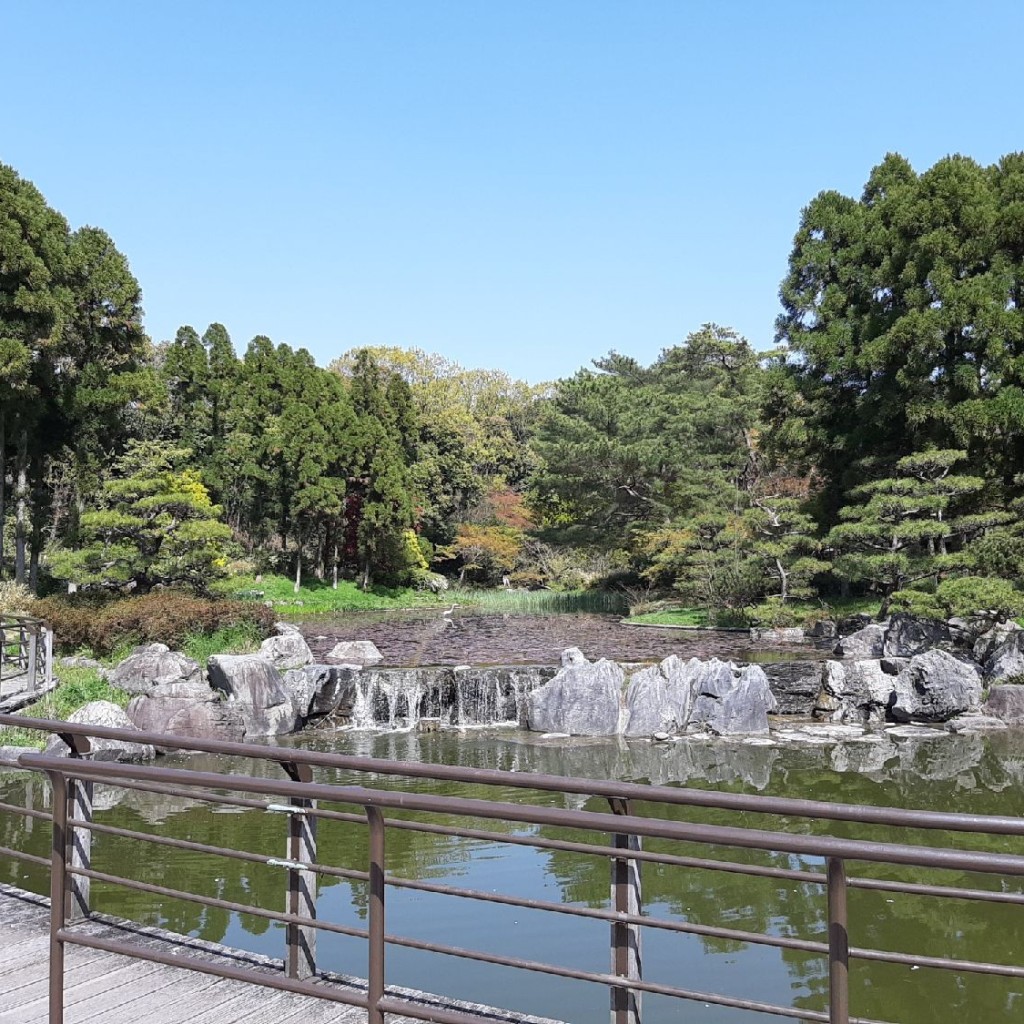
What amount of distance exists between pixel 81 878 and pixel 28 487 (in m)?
18.5

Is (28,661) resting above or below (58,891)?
below

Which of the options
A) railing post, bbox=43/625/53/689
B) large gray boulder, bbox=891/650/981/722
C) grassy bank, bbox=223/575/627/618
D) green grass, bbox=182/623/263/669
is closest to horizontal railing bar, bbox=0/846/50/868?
railing post, bbox=43/625/53/689

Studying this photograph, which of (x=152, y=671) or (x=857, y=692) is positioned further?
(x=857, y=692)

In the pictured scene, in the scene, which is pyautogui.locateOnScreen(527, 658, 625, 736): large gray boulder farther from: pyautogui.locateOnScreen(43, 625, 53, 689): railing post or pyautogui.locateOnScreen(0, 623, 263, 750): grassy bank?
pyautogui.locateOnScreen(43, 625, 53, 689): railing post

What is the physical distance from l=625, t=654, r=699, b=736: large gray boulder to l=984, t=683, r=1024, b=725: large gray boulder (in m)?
3.69

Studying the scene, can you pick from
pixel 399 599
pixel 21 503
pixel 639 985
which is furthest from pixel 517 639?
pixel 639 985

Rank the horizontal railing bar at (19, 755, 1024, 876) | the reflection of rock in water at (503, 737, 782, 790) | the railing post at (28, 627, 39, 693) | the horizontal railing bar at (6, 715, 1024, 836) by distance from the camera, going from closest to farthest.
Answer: the horizontal railing bar at (19, 755, 1024, 876), the horizontal railing bar at (6, 715, 1024, 836), the reflection of rock in water at (503, 737, 782, 790), the railing post at (28, 627, 39, 693)

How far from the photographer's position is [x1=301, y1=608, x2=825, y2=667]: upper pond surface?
15.7 m

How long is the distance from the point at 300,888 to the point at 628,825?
1.44 meters

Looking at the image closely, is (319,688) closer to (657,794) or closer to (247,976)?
(247,976)

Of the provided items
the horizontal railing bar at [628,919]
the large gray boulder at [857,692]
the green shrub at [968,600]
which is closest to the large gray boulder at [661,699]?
the large gray boulder at [857,692]

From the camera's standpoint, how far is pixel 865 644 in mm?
15297

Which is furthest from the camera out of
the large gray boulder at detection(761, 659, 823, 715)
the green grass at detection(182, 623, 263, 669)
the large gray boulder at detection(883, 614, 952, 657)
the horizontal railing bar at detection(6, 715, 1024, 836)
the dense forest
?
the dense forest

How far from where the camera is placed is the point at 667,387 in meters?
32.3
